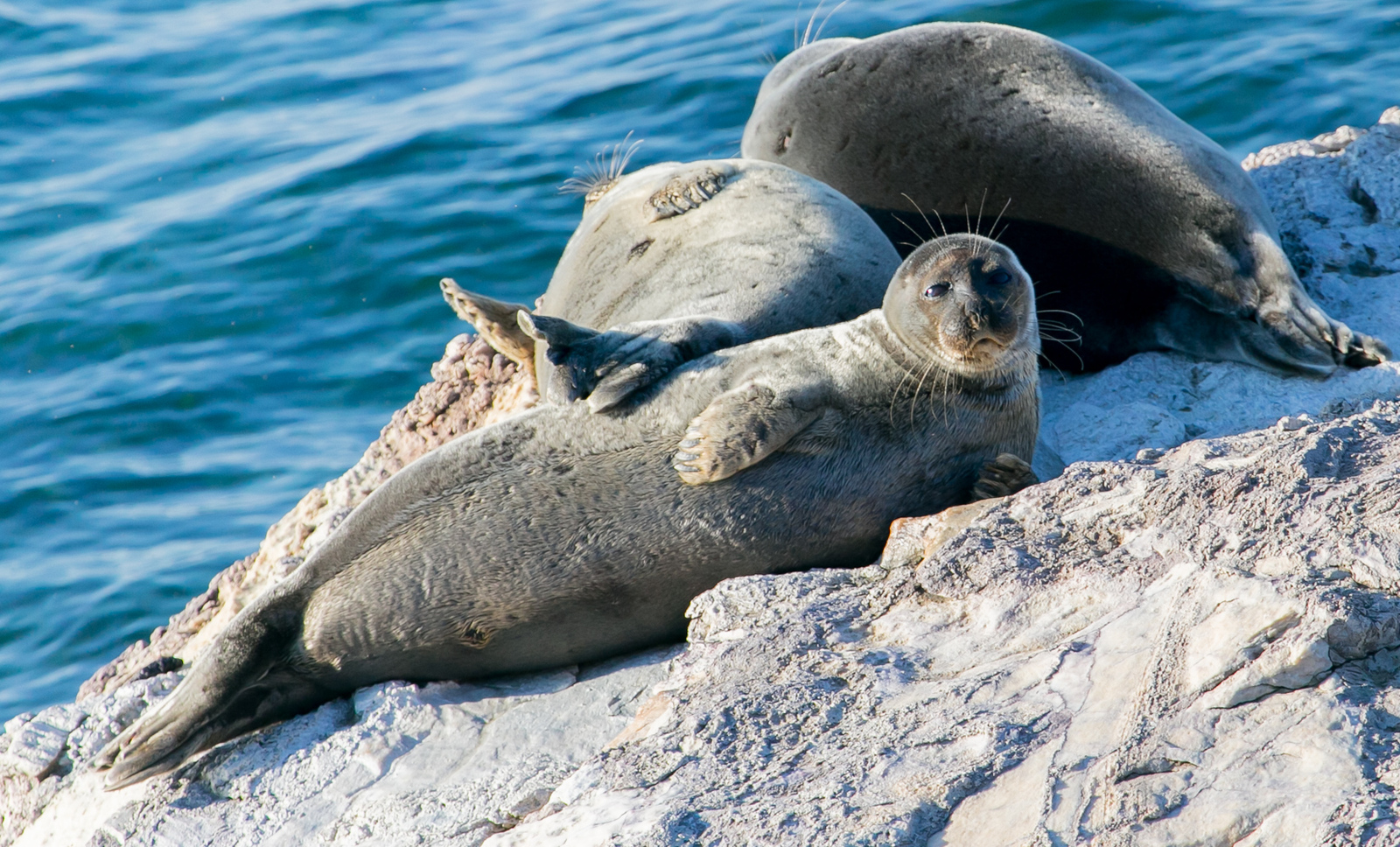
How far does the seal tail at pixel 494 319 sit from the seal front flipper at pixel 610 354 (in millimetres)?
773

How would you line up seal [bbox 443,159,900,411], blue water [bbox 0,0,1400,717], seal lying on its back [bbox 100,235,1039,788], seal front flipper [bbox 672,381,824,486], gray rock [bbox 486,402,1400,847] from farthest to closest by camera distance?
blue water [bbox 0,0,1400,717], seal [bbox 443,159,900,411], seal lying on its back [bbox 100,235,1039,788], seal front flipper [bbox 672,381,824,486], gray rock [bbox 486,402,1400,847]

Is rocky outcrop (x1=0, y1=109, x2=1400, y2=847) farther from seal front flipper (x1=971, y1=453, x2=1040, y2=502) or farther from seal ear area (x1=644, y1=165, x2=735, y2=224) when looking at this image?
seal ear area (x1=644, y1=165, x2=735, y2=224)

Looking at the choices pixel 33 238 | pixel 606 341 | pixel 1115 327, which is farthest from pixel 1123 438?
pixel 33 238

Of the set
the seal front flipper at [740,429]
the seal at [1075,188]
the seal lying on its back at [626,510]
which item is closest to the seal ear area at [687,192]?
the seal at [1075,188]

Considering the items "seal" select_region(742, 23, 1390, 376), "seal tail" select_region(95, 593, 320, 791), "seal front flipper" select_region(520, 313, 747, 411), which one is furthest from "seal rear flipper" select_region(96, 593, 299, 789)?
"seal" select_region(742, 23, 1390, 376)

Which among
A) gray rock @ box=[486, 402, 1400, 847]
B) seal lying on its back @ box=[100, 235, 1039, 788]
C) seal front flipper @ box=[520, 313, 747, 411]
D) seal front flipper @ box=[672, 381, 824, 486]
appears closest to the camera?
gray rock @ box=[486, 402, 1400, 847]

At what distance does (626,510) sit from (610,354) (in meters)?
0.49

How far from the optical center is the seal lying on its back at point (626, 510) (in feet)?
12.2

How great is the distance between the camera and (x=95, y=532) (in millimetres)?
7090

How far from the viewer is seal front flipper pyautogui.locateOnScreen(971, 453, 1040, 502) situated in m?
3.78

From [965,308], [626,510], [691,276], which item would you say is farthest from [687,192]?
[626,510]

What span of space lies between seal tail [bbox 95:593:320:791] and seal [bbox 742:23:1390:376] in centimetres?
298

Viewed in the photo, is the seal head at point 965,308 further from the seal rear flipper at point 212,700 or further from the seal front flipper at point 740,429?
the seal rear flipper at point 212,700

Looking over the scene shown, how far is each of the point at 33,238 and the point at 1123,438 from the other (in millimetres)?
7707
